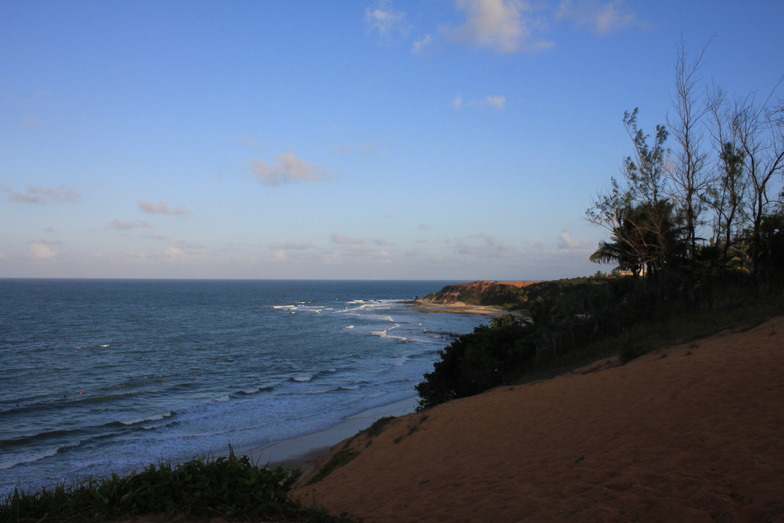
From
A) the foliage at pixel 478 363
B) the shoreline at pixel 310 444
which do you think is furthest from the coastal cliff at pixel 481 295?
the shoreline at pixel 310 444

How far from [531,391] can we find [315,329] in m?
44.8

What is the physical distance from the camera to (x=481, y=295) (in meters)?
98.8

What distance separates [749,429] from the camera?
700 centimetres

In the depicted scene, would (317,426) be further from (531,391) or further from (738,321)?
(738,321)

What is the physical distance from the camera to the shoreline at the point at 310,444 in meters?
16.6

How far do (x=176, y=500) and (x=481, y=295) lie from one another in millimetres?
95517

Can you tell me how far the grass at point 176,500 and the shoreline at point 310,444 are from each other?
30.6 feet

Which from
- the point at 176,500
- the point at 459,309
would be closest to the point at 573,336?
the point at 176,500

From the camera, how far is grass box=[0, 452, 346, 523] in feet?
16.8

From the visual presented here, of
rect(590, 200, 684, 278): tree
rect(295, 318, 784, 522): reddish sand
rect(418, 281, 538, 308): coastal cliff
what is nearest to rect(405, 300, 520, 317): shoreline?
rect(418, 281, 538, 308): coastal cliff

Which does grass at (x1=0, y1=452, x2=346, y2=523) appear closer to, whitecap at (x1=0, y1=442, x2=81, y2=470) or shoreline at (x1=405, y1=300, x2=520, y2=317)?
whitecap at (x1=0, y1=442, x2=81, y2=470)

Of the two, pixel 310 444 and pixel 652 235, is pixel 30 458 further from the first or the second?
pixel 652 235

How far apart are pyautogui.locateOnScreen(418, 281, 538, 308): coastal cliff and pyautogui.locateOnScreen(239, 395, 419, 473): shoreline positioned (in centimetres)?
7015

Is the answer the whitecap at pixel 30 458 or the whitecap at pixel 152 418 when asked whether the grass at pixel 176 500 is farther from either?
the whitecap at pixel 152 418
